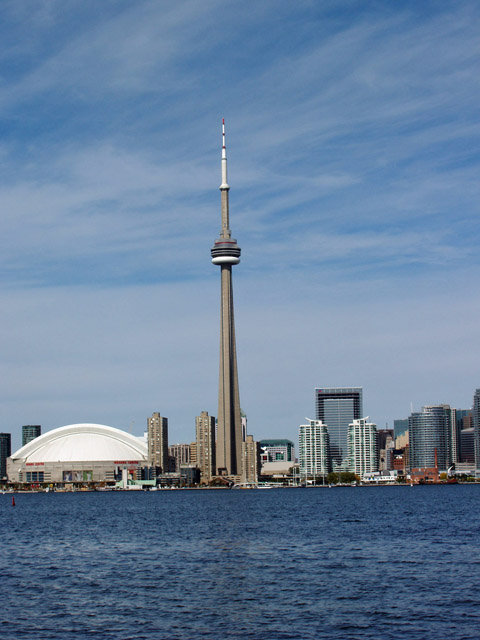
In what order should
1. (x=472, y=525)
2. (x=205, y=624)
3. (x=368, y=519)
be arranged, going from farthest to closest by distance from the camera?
(x=368, y=519)
(x=472, y=525)
(x=205, y=624)

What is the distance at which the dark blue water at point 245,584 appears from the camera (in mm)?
41250

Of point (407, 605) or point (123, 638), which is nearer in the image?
point (123, 638)

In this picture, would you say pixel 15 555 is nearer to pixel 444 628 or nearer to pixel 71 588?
pixel 71 588

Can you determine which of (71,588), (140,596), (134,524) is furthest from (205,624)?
(134,524)

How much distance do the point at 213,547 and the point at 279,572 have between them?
57.1 ft

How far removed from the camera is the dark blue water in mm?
41250

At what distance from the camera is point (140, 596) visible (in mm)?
49750

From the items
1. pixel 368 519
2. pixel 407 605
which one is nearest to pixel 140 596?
pixel 407 605

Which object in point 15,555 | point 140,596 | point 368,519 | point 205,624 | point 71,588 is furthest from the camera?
point 368,519

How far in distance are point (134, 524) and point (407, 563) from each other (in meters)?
55.6

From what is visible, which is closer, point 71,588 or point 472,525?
point 71,588

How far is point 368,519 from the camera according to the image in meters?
111

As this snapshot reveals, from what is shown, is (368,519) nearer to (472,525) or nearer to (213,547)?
(472,525)

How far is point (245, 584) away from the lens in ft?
173
